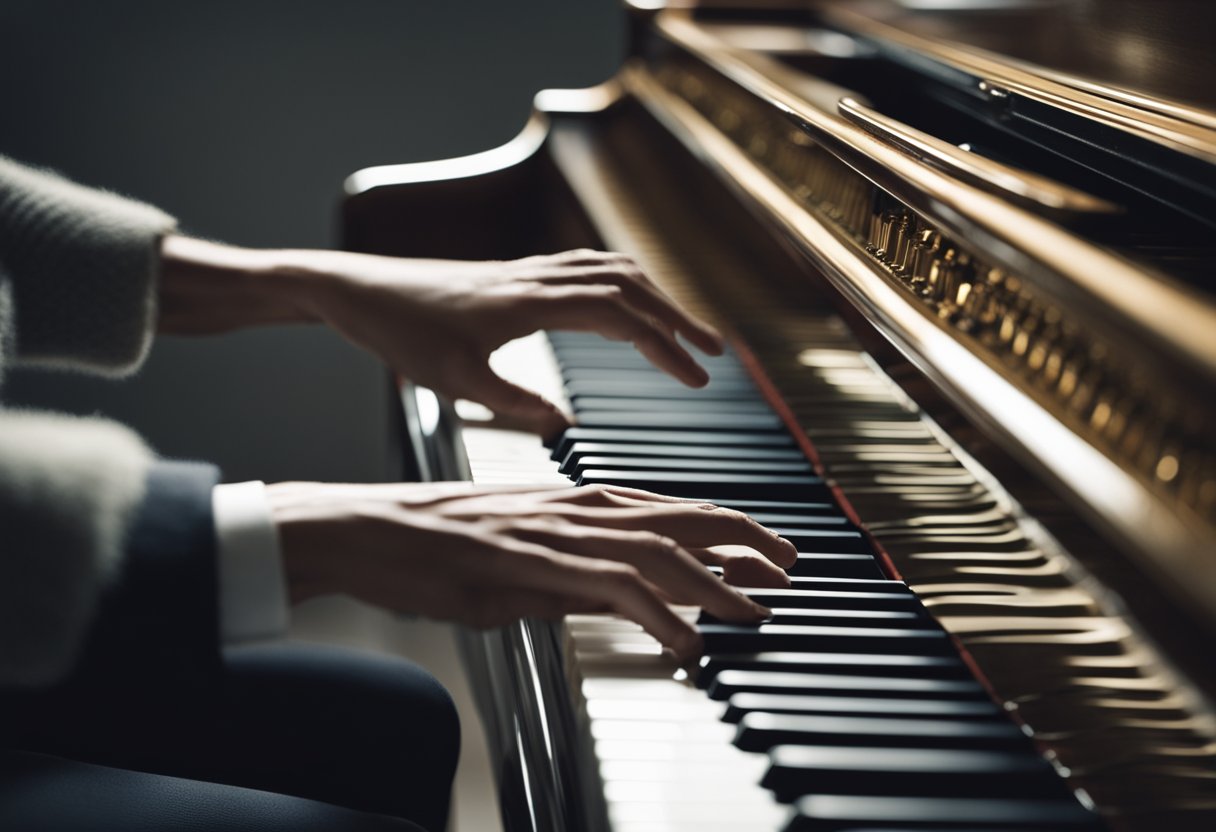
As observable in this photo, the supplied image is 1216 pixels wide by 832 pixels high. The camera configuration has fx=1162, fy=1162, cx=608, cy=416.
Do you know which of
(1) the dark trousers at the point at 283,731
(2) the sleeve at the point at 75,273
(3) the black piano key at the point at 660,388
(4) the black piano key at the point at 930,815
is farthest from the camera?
(3) the black piano key at the point at 660,388

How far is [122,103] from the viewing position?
254 centimetres

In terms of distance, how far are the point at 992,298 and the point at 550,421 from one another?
0.45 metres

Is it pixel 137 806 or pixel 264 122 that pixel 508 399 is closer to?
pixel 137 806

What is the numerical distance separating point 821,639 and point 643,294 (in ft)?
1.29

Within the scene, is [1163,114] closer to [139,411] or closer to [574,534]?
[574,534]

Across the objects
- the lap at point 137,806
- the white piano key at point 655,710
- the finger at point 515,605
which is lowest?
the lap at point 137,806

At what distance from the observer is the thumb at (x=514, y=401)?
0.99 meters

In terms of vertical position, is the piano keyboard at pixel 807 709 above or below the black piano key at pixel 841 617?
below

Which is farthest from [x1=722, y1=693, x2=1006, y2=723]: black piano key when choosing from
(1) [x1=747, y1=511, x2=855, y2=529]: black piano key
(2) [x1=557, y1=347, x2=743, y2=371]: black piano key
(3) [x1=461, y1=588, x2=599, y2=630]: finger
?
(2) [x1=557, y1=347, x2=743, y2=371]: black piano key

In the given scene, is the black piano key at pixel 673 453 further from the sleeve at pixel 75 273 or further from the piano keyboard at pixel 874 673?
the sleeve at pixel 75 273

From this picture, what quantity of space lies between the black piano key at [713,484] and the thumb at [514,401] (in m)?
0.10

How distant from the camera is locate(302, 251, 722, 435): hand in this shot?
3.21ft

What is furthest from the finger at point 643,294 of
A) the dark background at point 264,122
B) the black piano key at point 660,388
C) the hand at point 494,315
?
the dark background at point 264,122

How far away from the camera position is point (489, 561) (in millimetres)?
663
